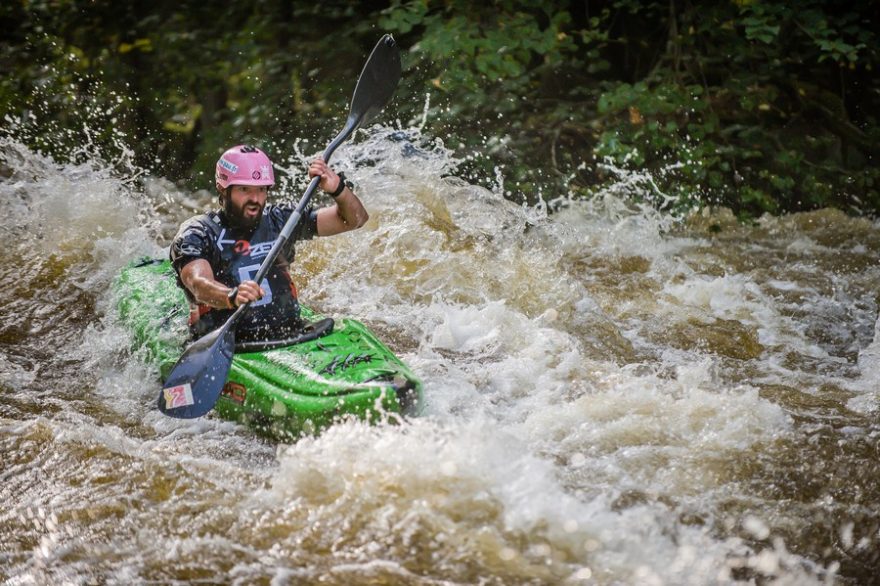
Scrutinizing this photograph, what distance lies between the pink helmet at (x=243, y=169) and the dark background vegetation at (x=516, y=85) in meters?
3.57

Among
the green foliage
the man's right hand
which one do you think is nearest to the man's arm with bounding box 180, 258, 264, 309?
the man's right hand

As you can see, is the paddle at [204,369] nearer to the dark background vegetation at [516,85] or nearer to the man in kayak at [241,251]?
the man in kayak at [241,251]

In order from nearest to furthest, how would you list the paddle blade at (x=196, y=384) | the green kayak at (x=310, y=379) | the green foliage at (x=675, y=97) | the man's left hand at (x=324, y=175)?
the green kayak at (x=310, y=379) → the paddle blade at (x=196, y=384) → the man's left hand at (x=324, y=175) → the green foliage at (x=675, y=97)

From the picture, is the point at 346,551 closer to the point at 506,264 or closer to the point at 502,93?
the point at 506,264

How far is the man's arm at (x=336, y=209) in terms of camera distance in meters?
3.94

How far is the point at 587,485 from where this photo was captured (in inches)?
121

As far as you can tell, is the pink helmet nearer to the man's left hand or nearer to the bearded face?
the bearded face

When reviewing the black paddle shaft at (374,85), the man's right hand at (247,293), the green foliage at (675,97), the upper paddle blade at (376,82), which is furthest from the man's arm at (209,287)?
the green foliage at (675,97)

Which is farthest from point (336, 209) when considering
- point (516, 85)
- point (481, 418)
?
point (516, 85)

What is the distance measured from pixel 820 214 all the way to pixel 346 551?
549 cm

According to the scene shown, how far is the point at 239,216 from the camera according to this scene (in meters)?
3.82

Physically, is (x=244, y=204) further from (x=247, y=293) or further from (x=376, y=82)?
(x=376, y=82)

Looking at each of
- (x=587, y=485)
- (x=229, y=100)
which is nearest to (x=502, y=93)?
(x=229, y=100)

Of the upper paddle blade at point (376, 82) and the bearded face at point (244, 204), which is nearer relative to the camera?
the bearded face at point (244, 204)
